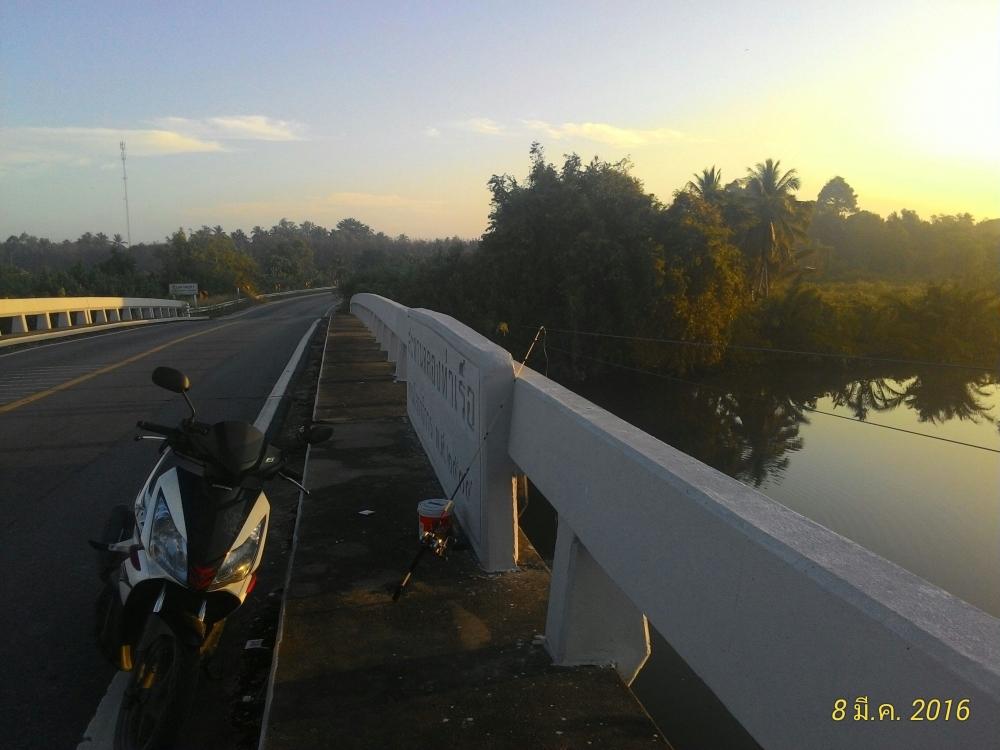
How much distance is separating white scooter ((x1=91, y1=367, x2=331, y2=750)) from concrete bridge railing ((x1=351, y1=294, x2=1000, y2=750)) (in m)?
1.45

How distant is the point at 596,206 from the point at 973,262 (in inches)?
556

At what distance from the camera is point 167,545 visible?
337 cm

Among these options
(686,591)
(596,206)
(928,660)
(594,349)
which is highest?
(596,206)

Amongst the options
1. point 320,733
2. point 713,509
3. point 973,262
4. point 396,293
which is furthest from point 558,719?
point 396,293

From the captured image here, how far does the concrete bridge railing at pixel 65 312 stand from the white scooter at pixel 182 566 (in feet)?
70.1

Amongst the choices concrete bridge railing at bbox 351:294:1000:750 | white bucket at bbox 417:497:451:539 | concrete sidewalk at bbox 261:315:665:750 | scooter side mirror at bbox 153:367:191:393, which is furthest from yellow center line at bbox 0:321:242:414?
concrete bridge railing at bbox 351:294:1000:750

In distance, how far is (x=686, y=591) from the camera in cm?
248

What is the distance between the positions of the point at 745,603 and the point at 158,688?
7.97 feet

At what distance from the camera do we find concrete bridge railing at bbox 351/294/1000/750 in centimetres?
155

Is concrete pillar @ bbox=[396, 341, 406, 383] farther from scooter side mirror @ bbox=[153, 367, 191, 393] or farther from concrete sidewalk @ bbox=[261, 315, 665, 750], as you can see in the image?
scooter side mirror @ bbox=[153, 367, 191, 393]

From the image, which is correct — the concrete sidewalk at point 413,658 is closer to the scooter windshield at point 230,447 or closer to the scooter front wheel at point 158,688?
the scooter front wheel at point 158,688

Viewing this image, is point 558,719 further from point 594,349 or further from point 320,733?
point 594,349

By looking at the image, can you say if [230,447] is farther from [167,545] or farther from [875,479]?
[875,479]

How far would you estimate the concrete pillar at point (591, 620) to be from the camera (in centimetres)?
358
